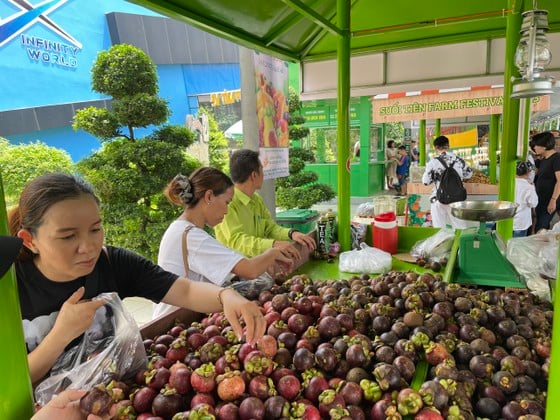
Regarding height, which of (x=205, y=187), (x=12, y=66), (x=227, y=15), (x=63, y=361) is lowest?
(x=63, y=361)

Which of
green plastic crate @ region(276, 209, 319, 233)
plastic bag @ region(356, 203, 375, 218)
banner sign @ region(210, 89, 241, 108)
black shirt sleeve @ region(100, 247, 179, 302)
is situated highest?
banner sign @ region(210, 89, 241, 108)

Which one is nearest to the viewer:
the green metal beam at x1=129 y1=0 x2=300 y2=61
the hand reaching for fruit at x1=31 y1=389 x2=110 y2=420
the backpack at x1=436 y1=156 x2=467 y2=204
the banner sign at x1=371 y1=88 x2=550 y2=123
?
the hand reaching for fruit at x1=31 y1=389 x2=110 y2=420

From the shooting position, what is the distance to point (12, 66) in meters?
9.30

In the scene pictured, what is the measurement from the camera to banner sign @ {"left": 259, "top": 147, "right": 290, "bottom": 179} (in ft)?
15.6

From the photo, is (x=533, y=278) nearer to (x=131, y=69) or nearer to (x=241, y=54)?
(x=241, y=54)

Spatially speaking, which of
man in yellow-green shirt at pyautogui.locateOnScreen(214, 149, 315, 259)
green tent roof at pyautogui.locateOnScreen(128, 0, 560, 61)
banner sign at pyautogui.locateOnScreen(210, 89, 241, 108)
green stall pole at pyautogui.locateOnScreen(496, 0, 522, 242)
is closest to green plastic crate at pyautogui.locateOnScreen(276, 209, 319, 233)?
green tent roof at pyautogui.locateOnScreen(128, 0, 560, 61)

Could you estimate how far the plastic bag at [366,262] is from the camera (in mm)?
2955

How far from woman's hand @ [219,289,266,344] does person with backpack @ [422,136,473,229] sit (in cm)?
503

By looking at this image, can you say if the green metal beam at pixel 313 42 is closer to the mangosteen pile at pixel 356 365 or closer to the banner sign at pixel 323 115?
the mangosteen pile at pixel 356 365

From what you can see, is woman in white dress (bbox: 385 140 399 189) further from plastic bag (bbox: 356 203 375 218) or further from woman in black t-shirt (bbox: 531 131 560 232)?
woman in black t-shirt (bbox: 531 131 560 232)

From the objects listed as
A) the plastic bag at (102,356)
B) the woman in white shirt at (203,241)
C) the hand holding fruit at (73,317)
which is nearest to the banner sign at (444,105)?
the woman in white shirt at (203,241)

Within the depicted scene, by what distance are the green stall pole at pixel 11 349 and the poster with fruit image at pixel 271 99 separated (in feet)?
13.2

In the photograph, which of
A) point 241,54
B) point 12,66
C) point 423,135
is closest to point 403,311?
point 241,54

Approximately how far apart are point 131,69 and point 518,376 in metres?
5.55
